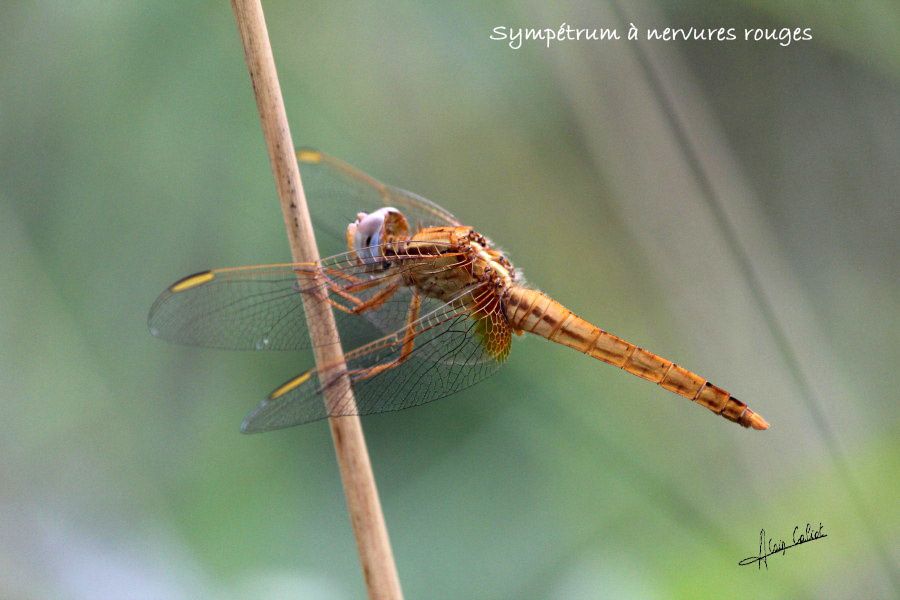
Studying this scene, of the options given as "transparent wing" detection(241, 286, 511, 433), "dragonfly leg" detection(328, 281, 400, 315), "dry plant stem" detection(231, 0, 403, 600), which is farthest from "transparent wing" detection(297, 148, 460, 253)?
"dry plant stem" detection(231, 0, 403, 600)

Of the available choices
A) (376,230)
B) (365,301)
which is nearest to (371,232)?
(376,230)

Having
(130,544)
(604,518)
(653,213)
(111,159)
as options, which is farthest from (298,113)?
(604,518)

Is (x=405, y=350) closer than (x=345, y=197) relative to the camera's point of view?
Yes

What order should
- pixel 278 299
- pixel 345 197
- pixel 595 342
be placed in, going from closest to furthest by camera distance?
pixel 278 299 → pixel 595 342 → pixel 345 197

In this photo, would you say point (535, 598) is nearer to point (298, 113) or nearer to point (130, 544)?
point (130, 544)
